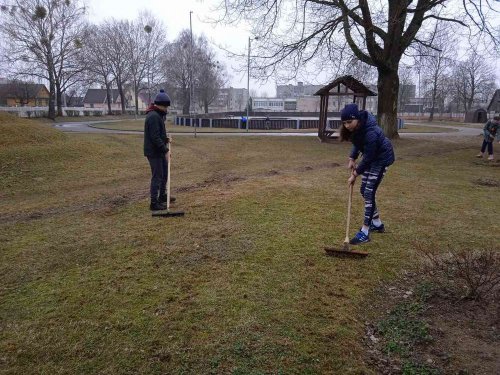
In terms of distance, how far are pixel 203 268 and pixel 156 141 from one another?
119 inches

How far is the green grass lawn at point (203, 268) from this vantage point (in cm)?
306

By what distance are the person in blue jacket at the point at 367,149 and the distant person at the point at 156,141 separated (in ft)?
10.3

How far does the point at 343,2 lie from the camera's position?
1809cm

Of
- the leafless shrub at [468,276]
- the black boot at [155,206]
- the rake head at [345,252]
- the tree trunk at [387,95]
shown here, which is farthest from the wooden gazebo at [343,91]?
the leafless shrub at [468,276]

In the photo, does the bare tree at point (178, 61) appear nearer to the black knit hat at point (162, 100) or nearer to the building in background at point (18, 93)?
the building in background at point (18, 93)

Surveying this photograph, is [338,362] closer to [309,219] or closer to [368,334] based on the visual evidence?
[368,334]

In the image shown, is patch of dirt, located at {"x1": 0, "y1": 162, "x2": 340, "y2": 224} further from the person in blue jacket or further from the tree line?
the tree line

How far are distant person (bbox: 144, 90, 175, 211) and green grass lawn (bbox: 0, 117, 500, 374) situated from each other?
0.56 metres

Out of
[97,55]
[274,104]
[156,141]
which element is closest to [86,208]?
[156,141]

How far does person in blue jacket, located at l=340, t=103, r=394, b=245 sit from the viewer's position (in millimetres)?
5160

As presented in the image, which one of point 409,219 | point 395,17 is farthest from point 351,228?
point 395,17

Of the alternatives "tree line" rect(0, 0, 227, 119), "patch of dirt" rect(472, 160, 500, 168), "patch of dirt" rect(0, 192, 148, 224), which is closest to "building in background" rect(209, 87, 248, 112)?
"tree line" rect(0, 0, 227, 119)

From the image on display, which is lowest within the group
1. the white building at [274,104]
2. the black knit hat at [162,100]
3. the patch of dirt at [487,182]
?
the patch of dirt at [487,182]

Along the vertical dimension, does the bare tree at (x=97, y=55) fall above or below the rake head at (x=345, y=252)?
above
